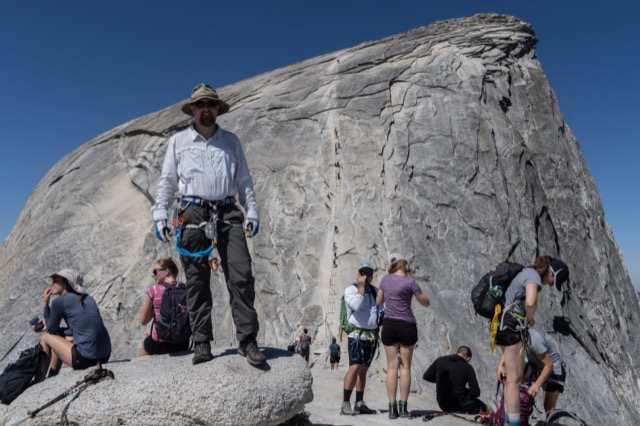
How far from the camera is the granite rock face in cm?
1428

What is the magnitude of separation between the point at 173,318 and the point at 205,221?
4.41 feet

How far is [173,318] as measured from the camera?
19.6 ft

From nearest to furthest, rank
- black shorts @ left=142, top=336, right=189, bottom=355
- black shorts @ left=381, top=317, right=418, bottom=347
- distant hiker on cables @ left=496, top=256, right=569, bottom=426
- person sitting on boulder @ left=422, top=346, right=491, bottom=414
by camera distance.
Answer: distant hiker on cables @ left=496, top=256, right=569, bottom=426 < black shorts @ left=142, top=336, right=189, bottom=355 < black shorts @ left=381, top=317, right=418, bottom=347 < person sitting on boulder @ left=422, top=346, right=491, bottom=414

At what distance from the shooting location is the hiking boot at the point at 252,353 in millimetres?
5254

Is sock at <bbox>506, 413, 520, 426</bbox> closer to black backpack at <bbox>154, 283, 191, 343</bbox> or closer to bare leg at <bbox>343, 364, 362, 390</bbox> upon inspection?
bare leg at <bbox>343, 364, 362, 390</bbox>

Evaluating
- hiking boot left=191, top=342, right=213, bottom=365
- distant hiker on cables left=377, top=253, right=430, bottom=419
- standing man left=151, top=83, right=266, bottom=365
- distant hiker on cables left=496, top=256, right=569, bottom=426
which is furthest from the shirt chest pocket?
distant hiker on cables left=496, top=256, right=569, bottom=426

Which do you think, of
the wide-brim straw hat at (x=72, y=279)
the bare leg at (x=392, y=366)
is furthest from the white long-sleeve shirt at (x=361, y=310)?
the wide-brim straw hat at (x=72, y=279)

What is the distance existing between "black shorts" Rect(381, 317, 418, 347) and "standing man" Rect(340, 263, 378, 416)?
0.38 m

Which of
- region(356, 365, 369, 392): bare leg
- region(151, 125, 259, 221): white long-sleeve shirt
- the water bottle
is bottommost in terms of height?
region(356, 365, 369, 392): bare leg

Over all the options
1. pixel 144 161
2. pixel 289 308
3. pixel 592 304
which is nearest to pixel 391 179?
pixel 289 308

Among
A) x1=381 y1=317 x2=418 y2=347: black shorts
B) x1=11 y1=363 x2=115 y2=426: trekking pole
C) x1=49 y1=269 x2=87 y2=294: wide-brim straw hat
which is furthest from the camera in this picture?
x1=381 y1=317 x2=418 y2=347: black shorts

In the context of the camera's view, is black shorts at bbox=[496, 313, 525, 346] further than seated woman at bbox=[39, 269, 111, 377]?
No

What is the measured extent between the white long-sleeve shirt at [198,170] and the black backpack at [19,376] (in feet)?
6.98

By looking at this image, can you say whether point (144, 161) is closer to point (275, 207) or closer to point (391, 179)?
point (275, 207)
